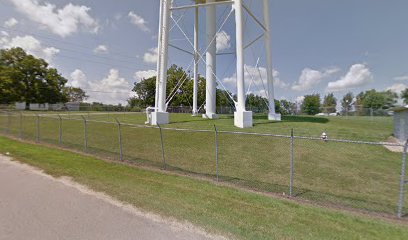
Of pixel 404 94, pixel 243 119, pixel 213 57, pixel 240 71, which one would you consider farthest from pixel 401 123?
pixel 404 94

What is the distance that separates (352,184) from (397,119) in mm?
11816

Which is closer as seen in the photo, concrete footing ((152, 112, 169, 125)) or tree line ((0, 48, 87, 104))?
concrete footing ((152, 112, 169, 125))

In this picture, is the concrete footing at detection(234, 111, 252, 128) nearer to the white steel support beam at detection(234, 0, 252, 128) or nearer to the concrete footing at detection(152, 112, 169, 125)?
the white steel support beam at detection(234, 0, 252, 128)

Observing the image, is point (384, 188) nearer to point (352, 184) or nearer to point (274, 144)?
point (352, 184)

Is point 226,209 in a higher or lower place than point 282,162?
lower

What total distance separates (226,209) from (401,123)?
48.4ft

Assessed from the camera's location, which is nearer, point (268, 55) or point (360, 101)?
point (268, 55)

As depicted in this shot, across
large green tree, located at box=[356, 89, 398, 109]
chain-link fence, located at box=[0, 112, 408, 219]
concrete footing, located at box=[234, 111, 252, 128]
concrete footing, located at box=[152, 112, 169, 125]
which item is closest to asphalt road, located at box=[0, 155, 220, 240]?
chain-link fence, located at box=[0, 112, 408, 219]

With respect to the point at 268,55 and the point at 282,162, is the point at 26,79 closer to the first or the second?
the point at 268,55

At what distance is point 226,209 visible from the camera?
15.8 ft

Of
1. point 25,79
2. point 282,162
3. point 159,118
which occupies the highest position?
point 25,79

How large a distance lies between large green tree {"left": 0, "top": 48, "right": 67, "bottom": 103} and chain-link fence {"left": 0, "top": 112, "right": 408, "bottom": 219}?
164 feet

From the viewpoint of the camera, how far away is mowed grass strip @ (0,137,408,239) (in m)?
4.01

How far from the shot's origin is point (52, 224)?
401 cm
